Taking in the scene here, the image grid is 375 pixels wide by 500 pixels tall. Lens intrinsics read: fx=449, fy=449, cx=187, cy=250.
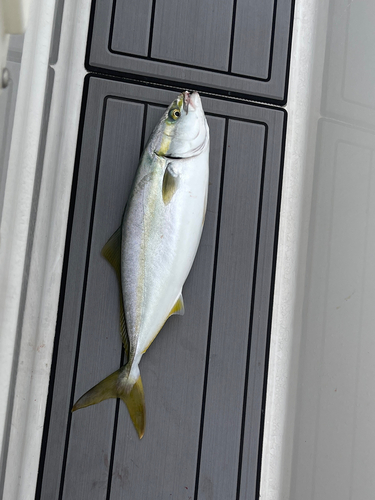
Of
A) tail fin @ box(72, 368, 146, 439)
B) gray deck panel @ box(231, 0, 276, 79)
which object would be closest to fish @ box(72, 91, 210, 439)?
tail fin @ box(72, 368, 146, 439)

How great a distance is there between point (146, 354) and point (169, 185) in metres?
0.40

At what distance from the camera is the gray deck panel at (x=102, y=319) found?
3.36 feet

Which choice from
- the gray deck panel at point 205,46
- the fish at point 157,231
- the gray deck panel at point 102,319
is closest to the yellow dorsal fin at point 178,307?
the fish at point 157,231

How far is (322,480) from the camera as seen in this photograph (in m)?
1.05

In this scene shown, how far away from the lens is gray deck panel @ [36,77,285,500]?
3.37 ft

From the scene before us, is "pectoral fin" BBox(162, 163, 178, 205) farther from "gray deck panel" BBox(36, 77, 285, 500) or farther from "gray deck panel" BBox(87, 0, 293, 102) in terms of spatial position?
"gray deck panel" BBox(87, 0, 293, 102)

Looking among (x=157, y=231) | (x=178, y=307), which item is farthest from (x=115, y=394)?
(x=157, y=231)

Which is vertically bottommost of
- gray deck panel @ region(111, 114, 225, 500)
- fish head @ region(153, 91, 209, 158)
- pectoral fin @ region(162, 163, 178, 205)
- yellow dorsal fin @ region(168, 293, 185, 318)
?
gray deck panel @ region(111, 114, 225, 500)

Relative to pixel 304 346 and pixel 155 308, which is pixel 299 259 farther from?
pixel 155 308

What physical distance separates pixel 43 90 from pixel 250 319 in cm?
71

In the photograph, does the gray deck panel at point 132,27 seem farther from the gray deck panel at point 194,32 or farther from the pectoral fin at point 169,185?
the pectoral fin at point 169,185

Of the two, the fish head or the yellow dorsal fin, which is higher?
the fish head

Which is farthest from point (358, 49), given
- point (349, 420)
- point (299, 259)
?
point (349, 420)

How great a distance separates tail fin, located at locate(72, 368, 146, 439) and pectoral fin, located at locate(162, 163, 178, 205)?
0.40m
